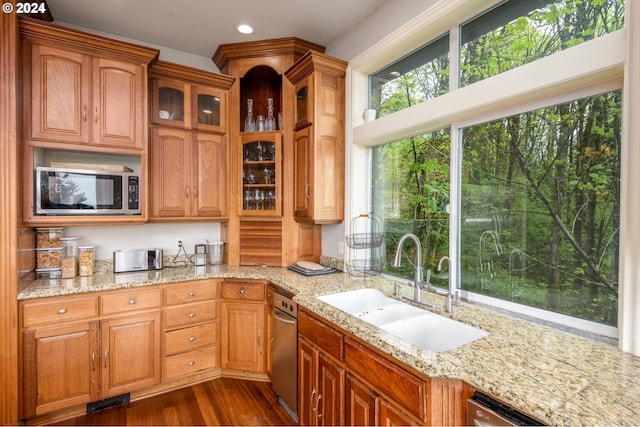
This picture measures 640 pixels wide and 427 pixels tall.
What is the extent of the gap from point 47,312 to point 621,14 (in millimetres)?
3558

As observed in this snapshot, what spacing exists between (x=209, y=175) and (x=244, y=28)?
1334mm

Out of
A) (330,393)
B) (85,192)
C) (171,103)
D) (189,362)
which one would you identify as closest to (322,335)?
(330,393)

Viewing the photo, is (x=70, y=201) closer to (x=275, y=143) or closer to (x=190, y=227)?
(x=190, y=227)

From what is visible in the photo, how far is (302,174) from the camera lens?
112 inches

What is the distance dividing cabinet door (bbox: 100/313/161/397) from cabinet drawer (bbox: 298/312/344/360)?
1.26m

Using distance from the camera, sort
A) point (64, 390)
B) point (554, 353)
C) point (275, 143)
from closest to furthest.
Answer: point (554, 353), point (64, 390), point (275, 143)

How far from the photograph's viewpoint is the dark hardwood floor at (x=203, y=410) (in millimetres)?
2225

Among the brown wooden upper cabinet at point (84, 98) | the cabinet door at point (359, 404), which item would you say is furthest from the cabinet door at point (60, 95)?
the cabinet door at point (359, 404)

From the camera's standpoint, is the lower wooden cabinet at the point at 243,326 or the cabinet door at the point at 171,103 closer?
the lower wooden cabinet at the point at 243,326

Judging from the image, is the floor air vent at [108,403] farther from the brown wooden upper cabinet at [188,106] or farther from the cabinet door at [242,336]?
the brown wooden upper cabinet at [188,106]

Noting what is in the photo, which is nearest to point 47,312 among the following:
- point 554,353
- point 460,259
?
point 460,259

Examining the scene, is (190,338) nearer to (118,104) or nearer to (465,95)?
(118,104)

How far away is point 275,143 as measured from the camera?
3.01 metres

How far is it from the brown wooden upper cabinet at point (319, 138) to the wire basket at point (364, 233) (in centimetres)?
16
